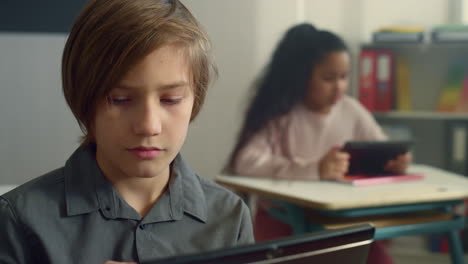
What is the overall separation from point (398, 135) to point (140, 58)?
245 centimetres

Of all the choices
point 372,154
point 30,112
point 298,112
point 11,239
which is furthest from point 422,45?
point 11,239

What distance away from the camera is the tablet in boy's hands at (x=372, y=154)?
211cm

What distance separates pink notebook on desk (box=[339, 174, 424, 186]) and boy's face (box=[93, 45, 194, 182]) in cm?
128

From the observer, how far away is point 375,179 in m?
2.09

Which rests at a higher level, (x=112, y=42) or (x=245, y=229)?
(x=112, y=42)

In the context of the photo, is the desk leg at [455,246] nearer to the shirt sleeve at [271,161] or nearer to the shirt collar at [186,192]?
the shirt sleeve at [271,161]

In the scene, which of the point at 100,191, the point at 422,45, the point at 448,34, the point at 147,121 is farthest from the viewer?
the point at 422,45

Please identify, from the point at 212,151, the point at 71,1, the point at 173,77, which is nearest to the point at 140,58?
the point at 173,77

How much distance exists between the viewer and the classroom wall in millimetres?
1539

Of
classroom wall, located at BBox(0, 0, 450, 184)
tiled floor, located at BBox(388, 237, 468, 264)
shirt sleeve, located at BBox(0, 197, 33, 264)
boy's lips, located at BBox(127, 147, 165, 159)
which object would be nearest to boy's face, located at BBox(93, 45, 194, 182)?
boy's lips, located at BBox(127, 147, 165, 159)

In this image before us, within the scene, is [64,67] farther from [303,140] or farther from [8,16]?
[303,140]

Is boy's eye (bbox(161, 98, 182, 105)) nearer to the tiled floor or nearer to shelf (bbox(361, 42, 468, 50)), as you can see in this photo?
shelf (bbox(361, 42, 468, 50))

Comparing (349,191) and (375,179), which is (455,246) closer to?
(375,179)

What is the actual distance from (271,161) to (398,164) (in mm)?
457
